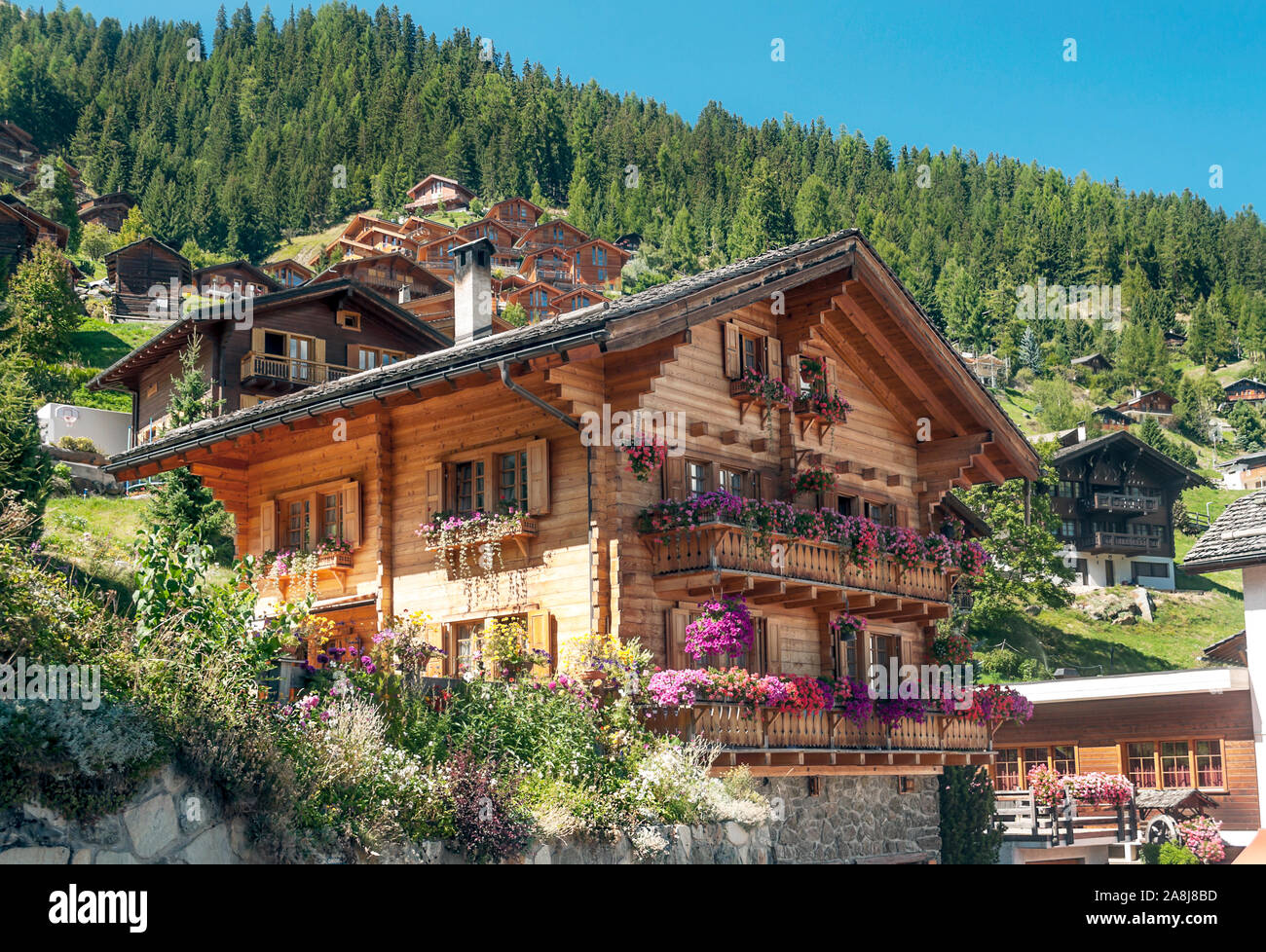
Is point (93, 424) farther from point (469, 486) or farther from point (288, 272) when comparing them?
point (288, 272)

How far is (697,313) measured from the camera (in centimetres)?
1916

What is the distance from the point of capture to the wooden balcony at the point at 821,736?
57.7 ft

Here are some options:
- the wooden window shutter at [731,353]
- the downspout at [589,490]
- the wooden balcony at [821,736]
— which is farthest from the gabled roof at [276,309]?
the wooden balcony at [821,736]

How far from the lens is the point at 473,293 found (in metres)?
23.5

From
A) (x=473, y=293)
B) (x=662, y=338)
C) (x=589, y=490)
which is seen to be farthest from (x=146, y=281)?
(x=662, y=338)

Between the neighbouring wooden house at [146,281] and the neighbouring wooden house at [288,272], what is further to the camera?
the neighbouring wooden house at [288,272]

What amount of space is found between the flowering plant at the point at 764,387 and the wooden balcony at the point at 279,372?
92.5 ft

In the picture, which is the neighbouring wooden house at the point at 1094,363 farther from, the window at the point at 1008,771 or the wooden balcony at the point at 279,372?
the window at the point at 1008,771

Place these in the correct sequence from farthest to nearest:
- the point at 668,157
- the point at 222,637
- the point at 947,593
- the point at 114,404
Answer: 1. the point at 668,157
2. the point at 114,404
3. the point at 947,593
4. the point at 222,637
